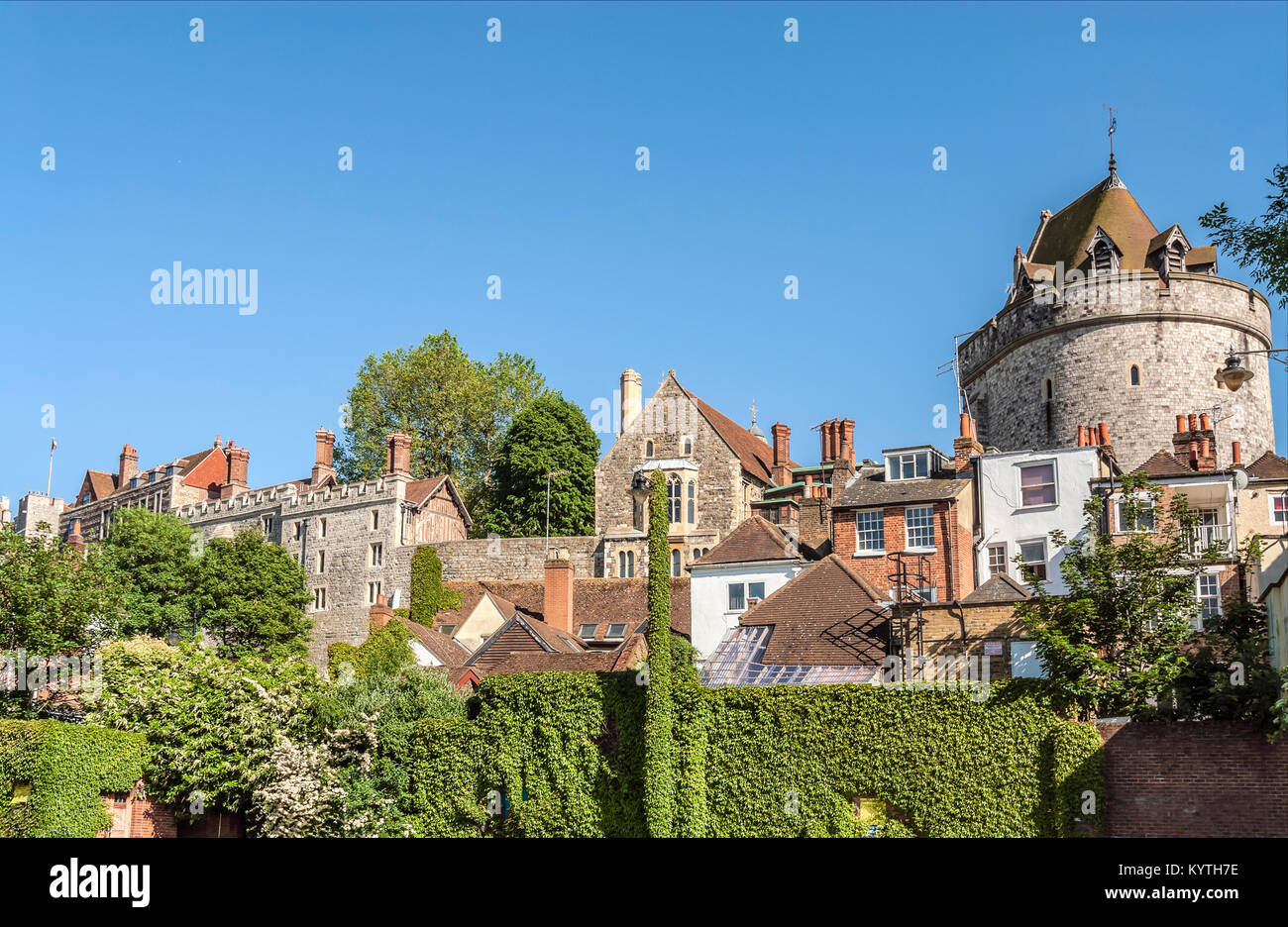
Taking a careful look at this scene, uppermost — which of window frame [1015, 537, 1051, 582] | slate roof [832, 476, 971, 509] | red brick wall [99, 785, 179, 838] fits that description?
slate roof [832, 476, 971, 509]

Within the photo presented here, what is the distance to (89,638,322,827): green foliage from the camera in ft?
103

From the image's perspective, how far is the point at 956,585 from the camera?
4344cm

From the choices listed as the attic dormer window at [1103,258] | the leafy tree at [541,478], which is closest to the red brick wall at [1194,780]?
the attic dormer window at [1103,258]

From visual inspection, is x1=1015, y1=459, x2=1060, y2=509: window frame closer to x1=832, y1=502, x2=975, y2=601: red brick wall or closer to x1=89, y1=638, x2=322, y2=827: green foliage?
x1=832, y1=502, x2=975, y2=601: red brick wall

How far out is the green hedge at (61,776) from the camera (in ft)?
98.2

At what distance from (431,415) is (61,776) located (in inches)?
1903

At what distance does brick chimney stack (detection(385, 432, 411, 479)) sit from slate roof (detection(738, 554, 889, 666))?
32302mm

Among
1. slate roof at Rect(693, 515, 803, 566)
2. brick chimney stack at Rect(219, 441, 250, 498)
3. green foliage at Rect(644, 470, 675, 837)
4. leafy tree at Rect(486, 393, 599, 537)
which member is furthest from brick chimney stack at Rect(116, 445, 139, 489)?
green foliage at Rect(644, 470, 675, 837)

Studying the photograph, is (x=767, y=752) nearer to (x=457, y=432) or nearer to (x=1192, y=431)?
(x=1192, y=431)

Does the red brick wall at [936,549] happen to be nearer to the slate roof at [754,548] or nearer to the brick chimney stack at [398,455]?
the slate roof at [754,548]

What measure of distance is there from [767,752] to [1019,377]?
33.5 m

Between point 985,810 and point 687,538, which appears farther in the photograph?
point 687,538

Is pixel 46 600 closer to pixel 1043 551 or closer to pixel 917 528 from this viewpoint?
pixel 917 528

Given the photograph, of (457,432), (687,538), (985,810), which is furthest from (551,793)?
(457,432)
